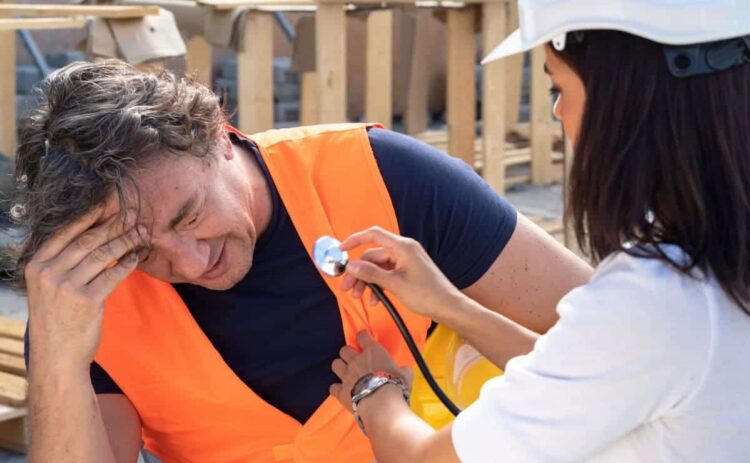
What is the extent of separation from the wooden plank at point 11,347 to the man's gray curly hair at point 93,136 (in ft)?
4.36

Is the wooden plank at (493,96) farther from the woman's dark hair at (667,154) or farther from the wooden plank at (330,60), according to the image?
the woman's dark hair at (667,154)

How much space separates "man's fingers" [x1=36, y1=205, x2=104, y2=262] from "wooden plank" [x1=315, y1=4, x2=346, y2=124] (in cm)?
209

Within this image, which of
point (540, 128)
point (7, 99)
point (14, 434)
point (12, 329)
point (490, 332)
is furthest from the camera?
point (540, 128)

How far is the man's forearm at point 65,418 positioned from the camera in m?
1.68

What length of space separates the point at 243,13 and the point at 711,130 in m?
2.99

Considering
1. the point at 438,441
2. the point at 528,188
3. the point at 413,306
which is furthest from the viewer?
the point at 528,188

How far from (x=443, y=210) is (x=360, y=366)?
0.29m

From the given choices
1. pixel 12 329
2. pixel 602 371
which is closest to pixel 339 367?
pixel 602 371

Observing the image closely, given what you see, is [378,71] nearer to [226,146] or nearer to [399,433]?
[226,146]

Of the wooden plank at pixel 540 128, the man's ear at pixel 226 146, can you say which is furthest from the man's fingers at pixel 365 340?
the wooden plank at pixel 540 128

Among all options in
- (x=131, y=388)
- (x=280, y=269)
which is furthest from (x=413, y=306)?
(x=131, y=388)

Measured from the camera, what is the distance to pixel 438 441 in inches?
49.9

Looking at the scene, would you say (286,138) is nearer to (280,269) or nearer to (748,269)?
(280,269)

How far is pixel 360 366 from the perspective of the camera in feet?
5.64
